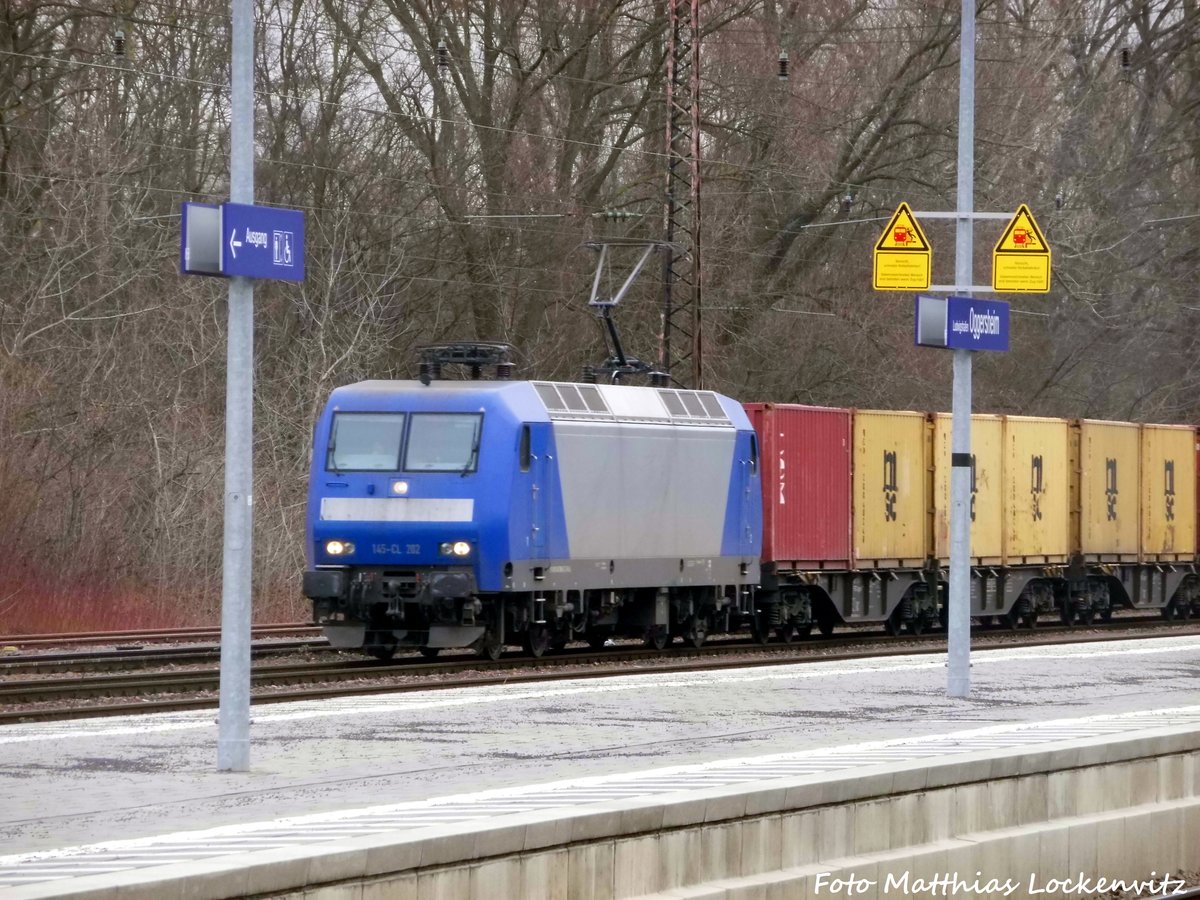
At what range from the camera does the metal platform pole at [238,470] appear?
10758mm

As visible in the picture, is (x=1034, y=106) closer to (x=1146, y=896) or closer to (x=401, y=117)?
(x=401, y=117)

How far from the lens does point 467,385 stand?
21312mm

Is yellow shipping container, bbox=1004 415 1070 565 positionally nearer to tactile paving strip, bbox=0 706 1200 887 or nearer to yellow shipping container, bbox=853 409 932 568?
yellow shipping container, bbox=853 409 932 568

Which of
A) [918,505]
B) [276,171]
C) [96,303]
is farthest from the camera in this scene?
[276,171]

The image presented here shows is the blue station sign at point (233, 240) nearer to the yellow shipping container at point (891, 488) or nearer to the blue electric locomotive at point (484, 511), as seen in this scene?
the blue electric locomotive at point (484, 511)

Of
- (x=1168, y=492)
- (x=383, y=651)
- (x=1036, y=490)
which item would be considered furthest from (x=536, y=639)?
(x=1168, y=492)

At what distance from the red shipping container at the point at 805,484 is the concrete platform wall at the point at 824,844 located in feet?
43.7

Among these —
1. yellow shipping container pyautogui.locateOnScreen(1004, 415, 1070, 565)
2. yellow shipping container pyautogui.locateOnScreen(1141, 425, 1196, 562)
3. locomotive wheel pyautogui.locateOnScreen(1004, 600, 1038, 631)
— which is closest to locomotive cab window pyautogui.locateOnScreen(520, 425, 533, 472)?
yellow shipping container pyautogui.locateOnScreen(1004, 415, 1070, 565)

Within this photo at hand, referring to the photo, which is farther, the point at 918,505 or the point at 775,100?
the point at 775,100

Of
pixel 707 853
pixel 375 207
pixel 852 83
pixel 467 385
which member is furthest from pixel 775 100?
pixel 707 853

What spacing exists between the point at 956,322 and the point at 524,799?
25.5 feet

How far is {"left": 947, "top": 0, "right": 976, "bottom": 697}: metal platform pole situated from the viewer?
16.1 m

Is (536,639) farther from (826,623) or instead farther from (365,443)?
(826,623)

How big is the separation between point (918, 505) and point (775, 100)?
525 inches
